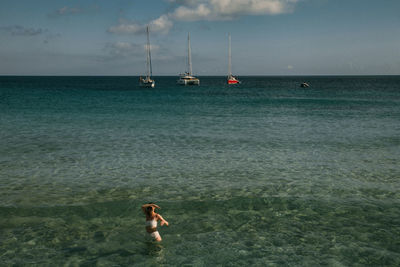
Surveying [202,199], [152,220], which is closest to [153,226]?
[152,220]

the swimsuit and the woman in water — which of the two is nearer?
the woman in water

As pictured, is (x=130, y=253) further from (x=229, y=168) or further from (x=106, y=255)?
(x=229, y=168)

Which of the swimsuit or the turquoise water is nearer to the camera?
the turquoise water

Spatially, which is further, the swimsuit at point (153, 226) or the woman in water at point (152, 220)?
the swimsuit at point (153, 226)

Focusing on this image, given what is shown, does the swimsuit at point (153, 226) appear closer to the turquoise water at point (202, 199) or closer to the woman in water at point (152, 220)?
the woman in water at point (152, 220)

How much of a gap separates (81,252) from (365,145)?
1993 centimetres

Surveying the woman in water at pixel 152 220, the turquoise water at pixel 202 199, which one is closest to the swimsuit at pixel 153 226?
the woman in water at pixel 152 220

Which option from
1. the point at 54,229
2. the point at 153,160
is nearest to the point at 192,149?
the point at 153,160

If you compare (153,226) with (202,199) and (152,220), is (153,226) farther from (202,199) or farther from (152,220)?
(202,199)

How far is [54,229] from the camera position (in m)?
9.75

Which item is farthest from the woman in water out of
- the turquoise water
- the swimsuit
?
the turquoise water

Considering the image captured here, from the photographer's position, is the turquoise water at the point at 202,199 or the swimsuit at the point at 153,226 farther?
the swimsuit at the point at 153,226

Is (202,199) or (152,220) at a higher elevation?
(152,220)

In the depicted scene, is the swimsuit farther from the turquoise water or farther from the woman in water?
the turquoise water
